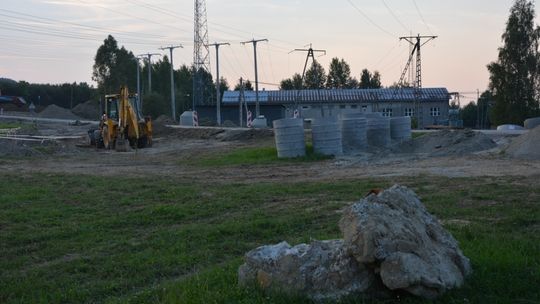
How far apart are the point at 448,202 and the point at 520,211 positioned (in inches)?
72.5

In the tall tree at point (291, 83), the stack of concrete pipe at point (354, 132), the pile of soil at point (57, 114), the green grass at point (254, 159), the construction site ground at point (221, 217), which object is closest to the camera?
the construction site ground at point (221, 217)

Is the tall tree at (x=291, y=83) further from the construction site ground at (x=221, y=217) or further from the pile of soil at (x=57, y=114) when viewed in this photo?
the construction site ground at (x=221, y=217)

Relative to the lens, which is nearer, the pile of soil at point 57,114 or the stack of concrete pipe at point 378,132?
the stack of concrete pipe at point 378,132

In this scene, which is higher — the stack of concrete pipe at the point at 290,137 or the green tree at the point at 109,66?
the green tree at the point at 109,66

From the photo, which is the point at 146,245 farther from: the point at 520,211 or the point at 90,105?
the point at 90,105

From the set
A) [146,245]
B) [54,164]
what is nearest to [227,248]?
[146,245]

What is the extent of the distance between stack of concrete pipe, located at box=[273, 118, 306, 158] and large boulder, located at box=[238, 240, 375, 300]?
1958 cm

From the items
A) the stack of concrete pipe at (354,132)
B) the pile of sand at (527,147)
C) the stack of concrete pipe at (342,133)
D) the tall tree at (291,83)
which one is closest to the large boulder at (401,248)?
the pile of sand at (527,147)

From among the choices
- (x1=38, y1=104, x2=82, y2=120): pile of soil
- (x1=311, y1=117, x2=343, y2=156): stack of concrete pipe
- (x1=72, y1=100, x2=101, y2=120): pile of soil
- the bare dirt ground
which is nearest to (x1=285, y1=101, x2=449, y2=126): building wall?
(x1=72, y1=100, x2=101, y2=120): pile of soil

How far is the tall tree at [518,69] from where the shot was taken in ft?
229

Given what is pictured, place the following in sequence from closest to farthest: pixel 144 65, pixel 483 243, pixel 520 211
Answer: pixel 483 243 < pixel 520 211 < pixel 144 65

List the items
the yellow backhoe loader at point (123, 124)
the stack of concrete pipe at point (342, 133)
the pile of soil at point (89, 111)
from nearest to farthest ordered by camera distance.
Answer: the stack of concrete pipe at point (342, 133) < the yellow backhoe loader at point (123, 124) < the pile of soil at point (89, 111)

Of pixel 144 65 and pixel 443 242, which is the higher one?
pixel 144 65

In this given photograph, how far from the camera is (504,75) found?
2783 inches
